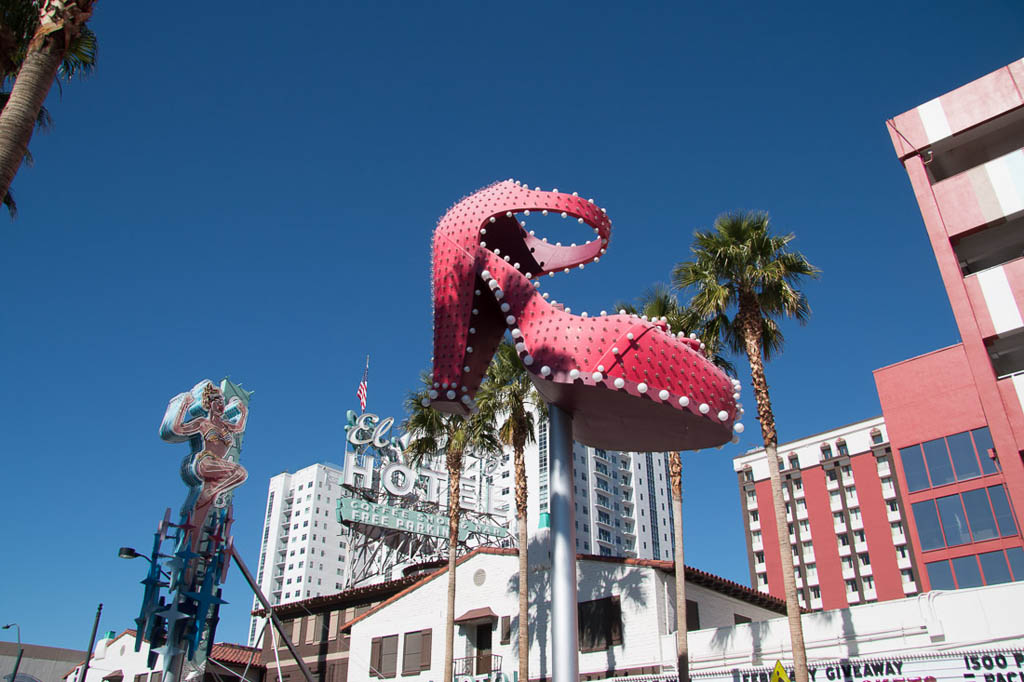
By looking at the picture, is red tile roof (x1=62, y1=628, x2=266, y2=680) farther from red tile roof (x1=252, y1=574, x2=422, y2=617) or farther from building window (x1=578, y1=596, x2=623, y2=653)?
building window (x1=578, y1=596, x2=623, y2=653)

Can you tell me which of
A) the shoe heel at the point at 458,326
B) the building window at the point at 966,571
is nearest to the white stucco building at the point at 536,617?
the building window at the point at 966,571

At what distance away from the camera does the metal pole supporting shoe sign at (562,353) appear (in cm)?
935

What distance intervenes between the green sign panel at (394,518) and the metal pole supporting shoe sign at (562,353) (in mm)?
42159

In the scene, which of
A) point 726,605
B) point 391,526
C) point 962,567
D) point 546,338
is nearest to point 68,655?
point 391,526

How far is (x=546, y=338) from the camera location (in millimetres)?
9680

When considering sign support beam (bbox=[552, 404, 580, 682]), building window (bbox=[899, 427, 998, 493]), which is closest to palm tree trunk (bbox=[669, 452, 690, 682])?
sign support beam (bbox=[552, 404, 580, 682])

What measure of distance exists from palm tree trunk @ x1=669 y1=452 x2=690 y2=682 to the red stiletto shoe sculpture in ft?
29.4

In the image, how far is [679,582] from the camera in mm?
18719

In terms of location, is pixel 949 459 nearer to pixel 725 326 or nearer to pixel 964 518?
pixel 964 518

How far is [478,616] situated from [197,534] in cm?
1040

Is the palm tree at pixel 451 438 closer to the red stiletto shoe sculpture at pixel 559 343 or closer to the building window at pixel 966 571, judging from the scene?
the red stiletto shoe sculpture at pixel 559 343

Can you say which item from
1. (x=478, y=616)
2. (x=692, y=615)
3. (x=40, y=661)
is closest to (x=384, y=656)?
(x=478, y=616)

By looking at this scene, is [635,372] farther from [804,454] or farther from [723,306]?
[804,454]

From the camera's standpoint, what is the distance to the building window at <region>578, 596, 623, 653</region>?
22.2 m
